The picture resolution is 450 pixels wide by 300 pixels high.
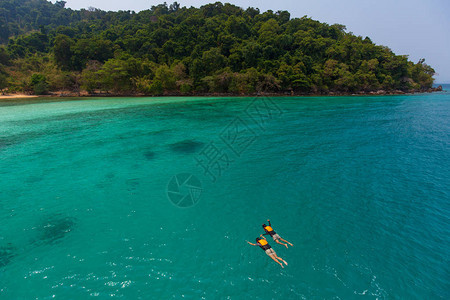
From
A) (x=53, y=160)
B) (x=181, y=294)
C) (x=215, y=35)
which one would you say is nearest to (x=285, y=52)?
(x=215, y=35)

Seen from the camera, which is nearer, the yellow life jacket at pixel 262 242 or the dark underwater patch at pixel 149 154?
the yellow life jacket at pixel 262 242

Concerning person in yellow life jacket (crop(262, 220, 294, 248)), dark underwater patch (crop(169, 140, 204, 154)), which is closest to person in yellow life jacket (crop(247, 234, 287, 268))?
person in yellow life jacket (crop(262, 220, 294, 248))

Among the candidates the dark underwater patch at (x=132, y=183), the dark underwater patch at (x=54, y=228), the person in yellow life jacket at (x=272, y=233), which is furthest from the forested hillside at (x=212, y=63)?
the dark underwater patch at (x=54, y=228)

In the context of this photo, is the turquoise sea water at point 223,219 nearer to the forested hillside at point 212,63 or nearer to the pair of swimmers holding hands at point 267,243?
the pair of swimmers holding hands at point 267,243

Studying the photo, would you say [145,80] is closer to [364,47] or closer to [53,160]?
[53,160]

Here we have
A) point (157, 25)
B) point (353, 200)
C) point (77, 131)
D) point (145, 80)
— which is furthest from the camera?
point (157, 25)
